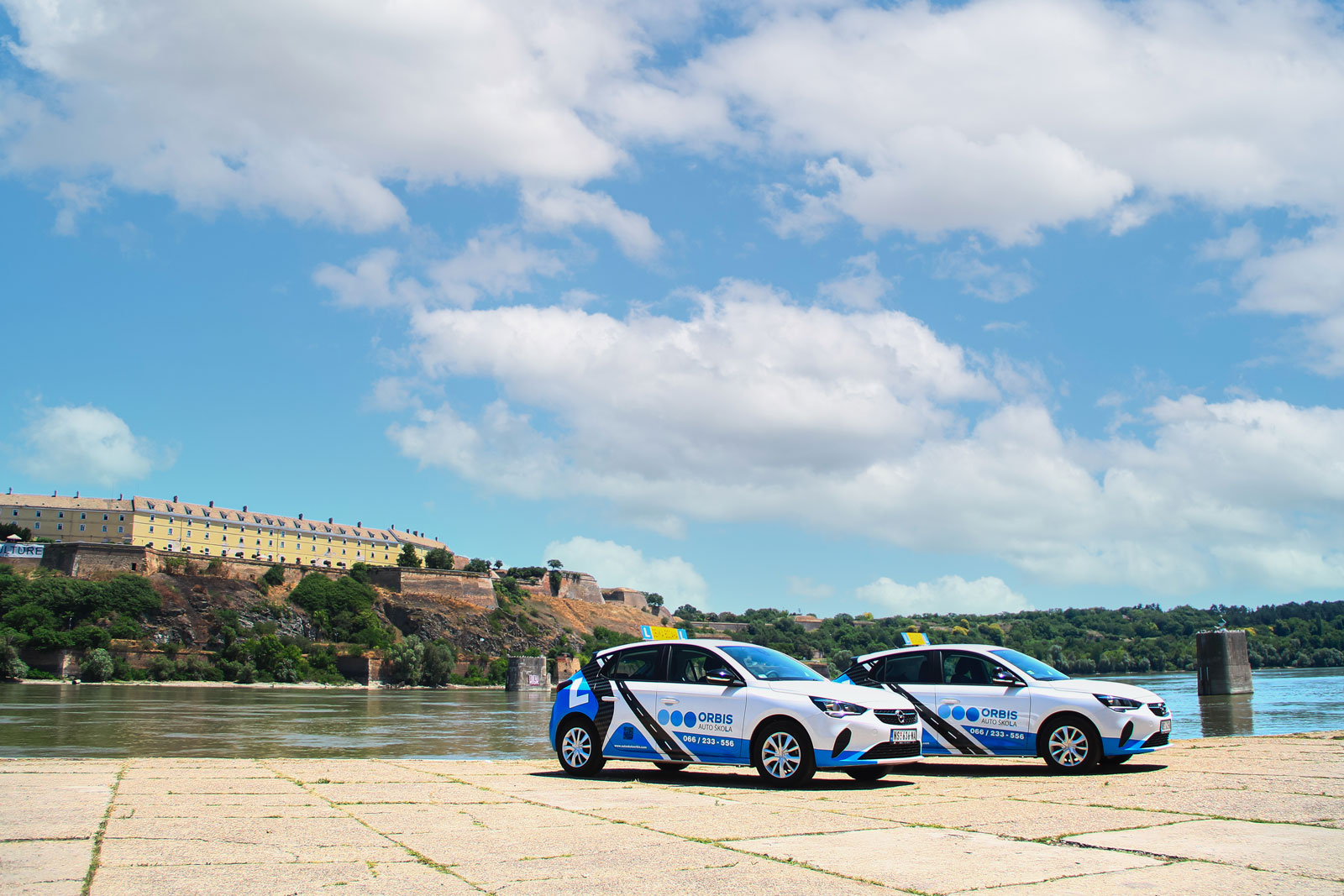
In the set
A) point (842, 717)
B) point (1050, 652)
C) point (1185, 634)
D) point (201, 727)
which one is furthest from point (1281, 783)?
point (1185, 634)

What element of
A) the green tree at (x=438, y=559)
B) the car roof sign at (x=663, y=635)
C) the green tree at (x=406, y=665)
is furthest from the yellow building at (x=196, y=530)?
the car roof sign at (x=663, y=635)

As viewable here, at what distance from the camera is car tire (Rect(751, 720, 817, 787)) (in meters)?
10.8

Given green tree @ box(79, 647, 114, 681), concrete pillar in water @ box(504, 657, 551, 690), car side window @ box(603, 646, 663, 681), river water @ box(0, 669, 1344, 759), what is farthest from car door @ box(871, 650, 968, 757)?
concrete pillar in water @ box(504, 657, 551, 690)

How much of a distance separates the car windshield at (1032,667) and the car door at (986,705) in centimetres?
24

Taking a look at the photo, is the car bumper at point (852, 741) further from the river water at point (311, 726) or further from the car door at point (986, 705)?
the river water at point (311, 726)

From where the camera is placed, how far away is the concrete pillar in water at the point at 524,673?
114681mm

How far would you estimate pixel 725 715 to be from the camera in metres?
11.4

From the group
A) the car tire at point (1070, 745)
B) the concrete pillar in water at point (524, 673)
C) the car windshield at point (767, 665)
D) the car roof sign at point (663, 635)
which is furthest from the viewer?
the concrete pillar in water at point (524, 673)

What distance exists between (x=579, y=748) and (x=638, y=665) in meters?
1.34

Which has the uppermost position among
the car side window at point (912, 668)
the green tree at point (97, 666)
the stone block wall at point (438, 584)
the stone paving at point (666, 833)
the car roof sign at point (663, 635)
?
the stone block wall at point (438, 584)

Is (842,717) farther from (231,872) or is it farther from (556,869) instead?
(231,872)

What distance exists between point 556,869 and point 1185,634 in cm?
17069

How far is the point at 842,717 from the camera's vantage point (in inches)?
423

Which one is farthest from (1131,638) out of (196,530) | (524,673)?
(196,530)
